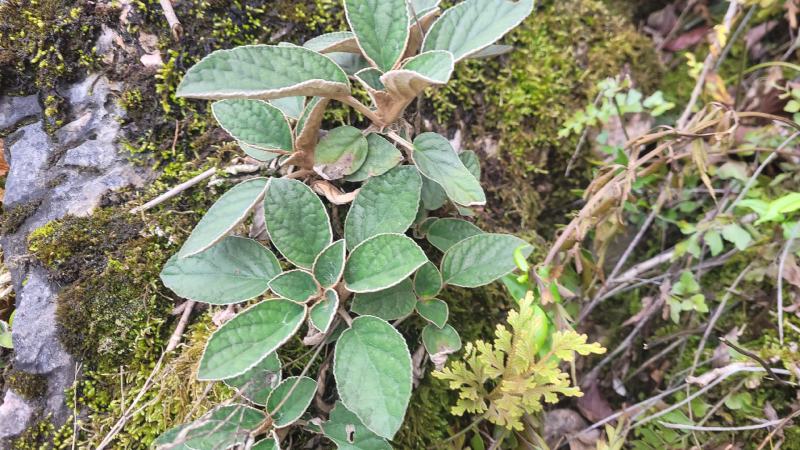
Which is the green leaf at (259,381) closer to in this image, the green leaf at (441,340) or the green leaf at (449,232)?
the green leaf at (441,340)

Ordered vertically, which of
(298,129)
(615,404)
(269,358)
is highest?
(298,129)

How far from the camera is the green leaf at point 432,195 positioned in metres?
1.49

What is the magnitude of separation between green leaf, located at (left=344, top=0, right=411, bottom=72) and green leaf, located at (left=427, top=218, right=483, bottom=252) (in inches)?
19.0

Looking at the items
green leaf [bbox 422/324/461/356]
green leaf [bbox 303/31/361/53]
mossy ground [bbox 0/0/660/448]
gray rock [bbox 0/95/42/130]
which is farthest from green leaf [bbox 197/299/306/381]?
gray rock [bbox 0/95/42/130]

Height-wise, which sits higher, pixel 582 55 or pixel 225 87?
pixel 225 87

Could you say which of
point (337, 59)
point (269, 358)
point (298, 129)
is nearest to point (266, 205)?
point (298, 129)

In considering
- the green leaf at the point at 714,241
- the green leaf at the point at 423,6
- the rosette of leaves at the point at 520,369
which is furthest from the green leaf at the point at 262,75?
the green leaf at the point at 714,241

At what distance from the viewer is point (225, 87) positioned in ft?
3.61

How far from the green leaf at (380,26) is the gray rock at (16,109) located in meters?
1.10

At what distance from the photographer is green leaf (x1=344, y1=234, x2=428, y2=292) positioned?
1.21 metres

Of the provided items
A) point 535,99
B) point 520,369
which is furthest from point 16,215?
point 535,99

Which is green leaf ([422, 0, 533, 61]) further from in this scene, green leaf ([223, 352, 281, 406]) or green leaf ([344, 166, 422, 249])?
green leaf ([223, 352, 281, 406])

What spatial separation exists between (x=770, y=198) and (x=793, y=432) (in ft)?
2.56

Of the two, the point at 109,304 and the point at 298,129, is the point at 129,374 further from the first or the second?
the point at 298,129
